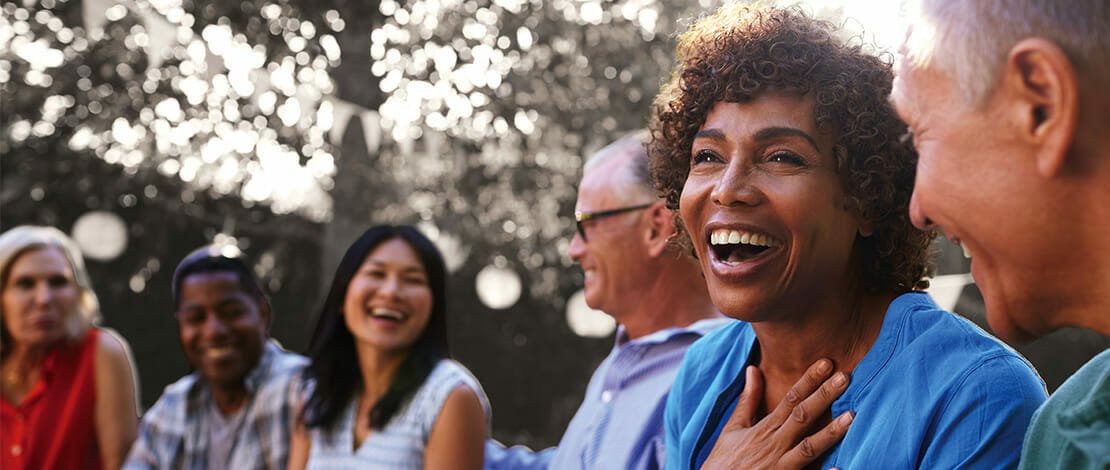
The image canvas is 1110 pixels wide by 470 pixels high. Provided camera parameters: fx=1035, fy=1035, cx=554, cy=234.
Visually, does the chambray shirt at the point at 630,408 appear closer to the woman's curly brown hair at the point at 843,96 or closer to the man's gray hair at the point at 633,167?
the man's gray hair at the point at 633,167

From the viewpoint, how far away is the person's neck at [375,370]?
12.1ft

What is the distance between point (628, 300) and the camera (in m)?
3.23

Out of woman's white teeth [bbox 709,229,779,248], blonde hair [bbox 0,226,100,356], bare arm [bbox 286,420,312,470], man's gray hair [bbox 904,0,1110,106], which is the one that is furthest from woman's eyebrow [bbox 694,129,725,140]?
blonde hair [bbox 0,226,100,356]

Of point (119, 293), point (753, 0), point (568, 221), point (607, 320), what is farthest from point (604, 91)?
point (753, 0)

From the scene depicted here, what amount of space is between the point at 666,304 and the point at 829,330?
1.31 metres

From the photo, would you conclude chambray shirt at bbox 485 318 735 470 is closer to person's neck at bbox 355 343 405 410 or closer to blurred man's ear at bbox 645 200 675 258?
blurred man's ear at bbox 645 200 675 258

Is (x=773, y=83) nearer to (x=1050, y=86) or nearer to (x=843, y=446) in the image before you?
(x=843, y=446)

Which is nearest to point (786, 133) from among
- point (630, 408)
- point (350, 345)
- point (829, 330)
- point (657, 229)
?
point (829, 330)

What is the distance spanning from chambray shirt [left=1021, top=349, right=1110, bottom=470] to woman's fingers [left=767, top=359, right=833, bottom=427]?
48 cm

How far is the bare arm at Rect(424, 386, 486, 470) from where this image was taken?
3.39 m

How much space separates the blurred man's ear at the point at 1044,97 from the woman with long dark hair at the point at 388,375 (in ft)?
8.44

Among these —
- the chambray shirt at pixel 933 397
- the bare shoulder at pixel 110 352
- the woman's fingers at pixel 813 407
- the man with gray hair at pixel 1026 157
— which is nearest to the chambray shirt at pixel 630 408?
the woman's fingers at pixel 813 407

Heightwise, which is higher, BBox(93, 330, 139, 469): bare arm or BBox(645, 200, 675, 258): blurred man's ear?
BBox(645, 200, 675, 258): blurred man's ear

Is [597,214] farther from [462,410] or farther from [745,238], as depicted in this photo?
[745,238]
